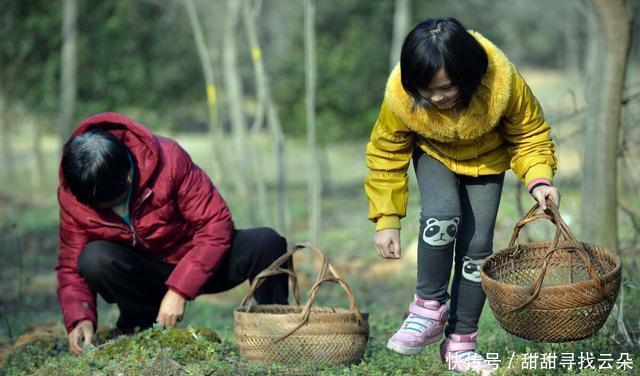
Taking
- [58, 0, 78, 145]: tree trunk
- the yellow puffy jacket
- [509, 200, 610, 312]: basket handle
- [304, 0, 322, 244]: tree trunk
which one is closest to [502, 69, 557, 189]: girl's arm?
the yellow puffy jacket

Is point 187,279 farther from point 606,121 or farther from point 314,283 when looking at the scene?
point 606,121

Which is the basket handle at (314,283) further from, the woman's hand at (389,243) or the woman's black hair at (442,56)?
the woman's black hair at (442,56)

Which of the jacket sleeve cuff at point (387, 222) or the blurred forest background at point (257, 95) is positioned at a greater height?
the jacket sleeve cuff at point (387, 222)

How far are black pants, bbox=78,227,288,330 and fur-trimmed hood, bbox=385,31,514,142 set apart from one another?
4.76 feet

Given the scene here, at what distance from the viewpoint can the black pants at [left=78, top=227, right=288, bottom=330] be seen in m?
4.61

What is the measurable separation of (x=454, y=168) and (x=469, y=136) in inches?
8.3

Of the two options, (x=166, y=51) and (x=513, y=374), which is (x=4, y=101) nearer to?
(x=166, y=51)

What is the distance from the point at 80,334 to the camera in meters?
4.51

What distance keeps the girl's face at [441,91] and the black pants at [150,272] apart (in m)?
1.63

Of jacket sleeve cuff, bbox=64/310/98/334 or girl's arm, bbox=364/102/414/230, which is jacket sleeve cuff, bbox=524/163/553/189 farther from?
jacket sleeve cuff, bbox=64/310/98/334

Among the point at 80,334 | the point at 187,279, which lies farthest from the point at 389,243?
the point at 80,334

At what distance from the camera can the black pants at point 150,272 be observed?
461 centimetres

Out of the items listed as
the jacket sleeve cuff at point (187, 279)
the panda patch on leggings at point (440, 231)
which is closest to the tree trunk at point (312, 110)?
the jacket sleeve cuff at point (187, 279)

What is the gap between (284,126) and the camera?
18969 millimetres
